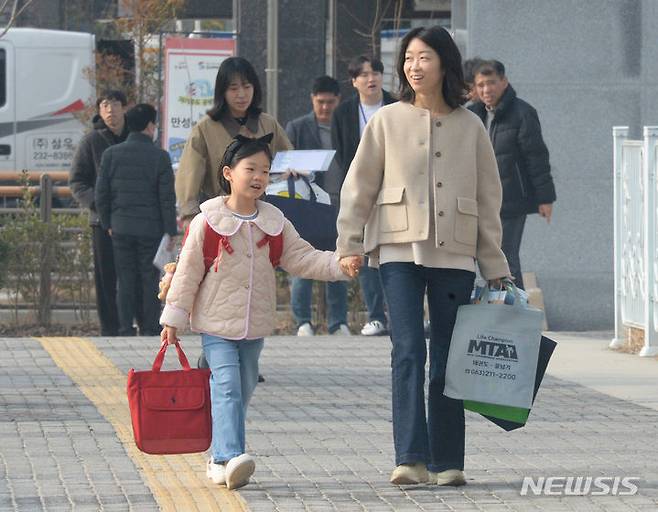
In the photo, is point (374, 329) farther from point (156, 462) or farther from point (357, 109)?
point (156, 462)

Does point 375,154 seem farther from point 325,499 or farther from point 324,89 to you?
point 324,89

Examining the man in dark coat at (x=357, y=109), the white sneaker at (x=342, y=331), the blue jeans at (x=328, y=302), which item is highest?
the man in dark coat at (x=357, y=109)

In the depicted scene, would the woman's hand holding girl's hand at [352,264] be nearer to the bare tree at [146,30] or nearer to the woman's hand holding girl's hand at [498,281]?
the woman's hand holding girl's hand at [498,281]

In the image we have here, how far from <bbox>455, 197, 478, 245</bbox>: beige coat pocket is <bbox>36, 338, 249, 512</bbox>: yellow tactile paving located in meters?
1.27

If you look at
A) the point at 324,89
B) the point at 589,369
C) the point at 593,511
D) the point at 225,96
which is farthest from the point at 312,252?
the point at 324,89

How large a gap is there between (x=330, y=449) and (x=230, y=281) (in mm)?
1171

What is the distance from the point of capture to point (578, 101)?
43.3 feet

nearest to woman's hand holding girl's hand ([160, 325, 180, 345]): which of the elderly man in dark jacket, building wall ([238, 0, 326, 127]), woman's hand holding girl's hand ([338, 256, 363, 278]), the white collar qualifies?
the white collar

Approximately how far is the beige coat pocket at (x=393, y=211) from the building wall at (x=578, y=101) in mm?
6692

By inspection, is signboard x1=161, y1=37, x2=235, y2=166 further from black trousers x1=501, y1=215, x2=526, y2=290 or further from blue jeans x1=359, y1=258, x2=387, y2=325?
black trousers x1=501, y1=215, x2=526, y2=290

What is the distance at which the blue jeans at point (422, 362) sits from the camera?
21.4 feet

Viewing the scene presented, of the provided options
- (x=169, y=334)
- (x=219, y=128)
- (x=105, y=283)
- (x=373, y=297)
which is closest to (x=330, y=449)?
(x=169, y=334)

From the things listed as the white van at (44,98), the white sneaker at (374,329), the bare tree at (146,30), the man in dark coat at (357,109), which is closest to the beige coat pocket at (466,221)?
the man in dark coat at (357,109)

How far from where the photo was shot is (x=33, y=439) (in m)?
7.64
